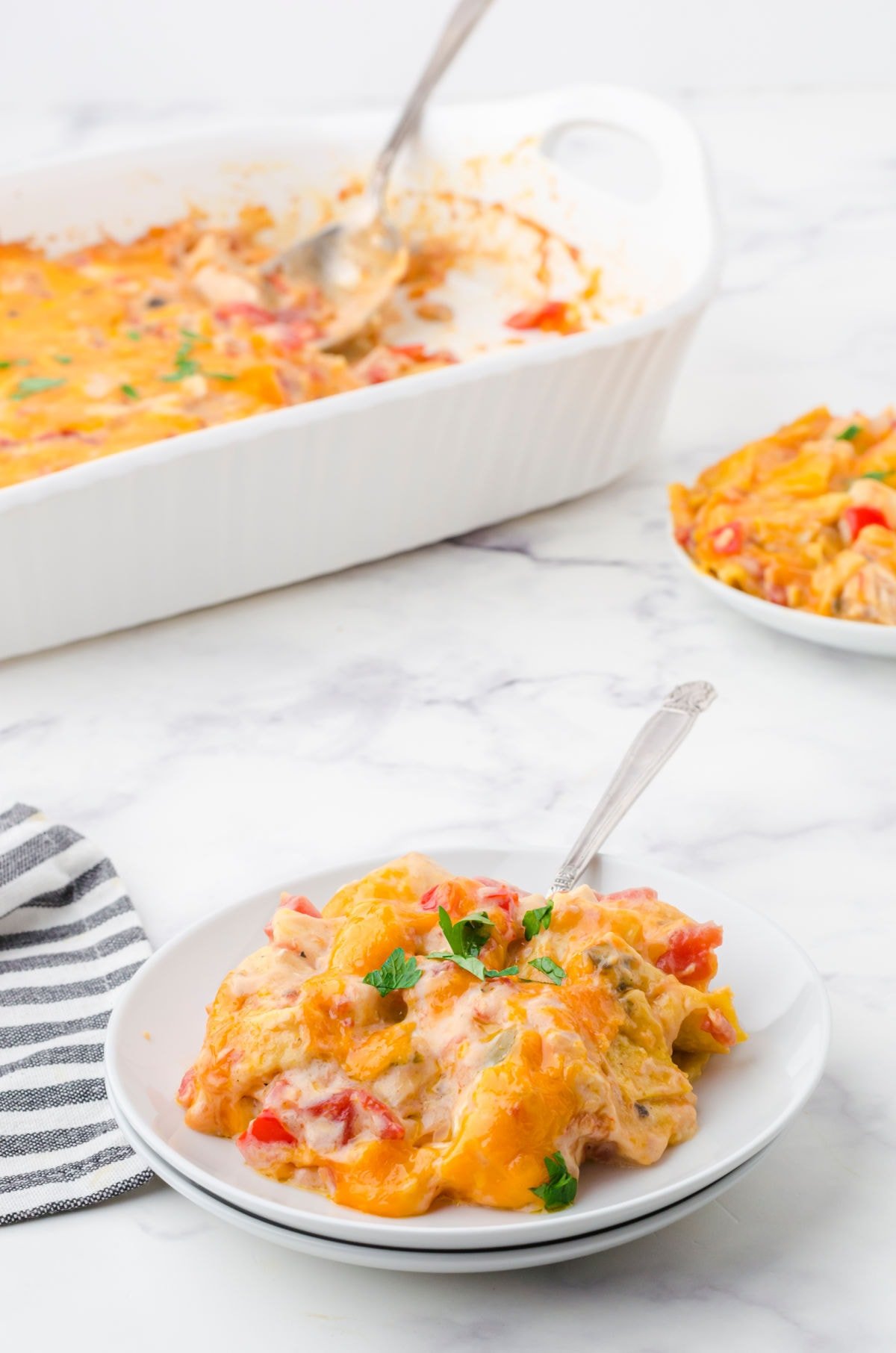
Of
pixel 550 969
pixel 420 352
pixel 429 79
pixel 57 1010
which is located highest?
pixel 429 79

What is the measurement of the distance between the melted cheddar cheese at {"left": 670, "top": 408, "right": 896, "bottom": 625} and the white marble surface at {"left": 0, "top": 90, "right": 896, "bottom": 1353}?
0.33ft

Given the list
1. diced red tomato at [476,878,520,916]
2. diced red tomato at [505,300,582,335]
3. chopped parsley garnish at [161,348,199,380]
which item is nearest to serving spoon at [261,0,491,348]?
diced red tomato at [505,300,582,335]

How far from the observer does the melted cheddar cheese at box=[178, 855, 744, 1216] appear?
0.95 metres

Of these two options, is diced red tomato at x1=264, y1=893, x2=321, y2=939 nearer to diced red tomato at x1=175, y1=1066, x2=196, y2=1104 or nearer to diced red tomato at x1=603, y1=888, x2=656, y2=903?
diced red tomato at x1=175, y1=1066, x2=196, y2=1104

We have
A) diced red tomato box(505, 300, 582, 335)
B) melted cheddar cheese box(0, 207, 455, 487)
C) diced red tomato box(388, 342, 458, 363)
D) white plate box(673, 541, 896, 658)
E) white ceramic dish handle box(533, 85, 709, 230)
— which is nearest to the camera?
white plate box(673, 541, 896, 658)

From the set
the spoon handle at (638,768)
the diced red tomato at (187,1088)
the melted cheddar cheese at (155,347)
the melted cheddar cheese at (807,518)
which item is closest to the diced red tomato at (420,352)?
the melted cheddar cheese at (155,347)

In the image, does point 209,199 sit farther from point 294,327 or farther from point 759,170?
point 759,170

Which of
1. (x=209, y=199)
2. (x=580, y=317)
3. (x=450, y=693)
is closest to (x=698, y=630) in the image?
(x=450, y=693)

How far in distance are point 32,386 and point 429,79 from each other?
3.19 feet

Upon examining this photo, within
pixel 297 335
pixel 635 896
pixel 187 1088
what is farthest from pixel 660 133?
pixel 187 1088

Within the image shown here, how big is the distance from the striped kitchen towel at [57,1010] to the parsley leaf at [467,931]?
0.93ft

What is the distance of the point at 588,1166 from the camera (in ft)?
3.26

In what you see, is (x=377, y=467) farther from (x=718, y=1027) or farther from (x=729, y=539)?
(x=718, y=1027)

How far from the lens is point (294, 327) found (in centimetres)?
248
